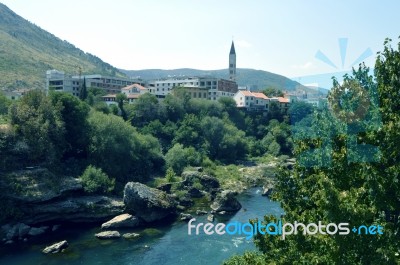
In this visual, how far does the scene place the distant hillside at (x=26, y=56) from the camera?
95.2 metres

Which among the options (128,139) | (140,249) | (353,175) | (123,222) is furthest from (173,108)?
(353,175)

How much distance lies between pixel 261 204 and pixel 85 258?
1848 cm

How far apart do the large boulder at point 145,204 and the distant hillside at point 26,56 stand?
210ft

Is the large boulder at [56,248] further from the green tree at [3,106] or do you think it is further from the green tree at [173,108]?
the green tree at [173,108]

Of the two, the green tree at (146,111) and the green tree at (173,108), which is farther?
the green tree at (173,108)

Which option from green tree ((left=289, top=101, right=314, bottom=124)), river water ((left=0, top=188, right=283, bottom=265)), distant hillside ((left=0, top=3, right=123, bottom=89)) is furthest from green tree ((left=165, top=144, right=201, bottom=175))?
distant hillside ((left=0, top=3, right=123, bottom=89))

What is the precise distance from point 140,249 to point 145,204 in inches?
242

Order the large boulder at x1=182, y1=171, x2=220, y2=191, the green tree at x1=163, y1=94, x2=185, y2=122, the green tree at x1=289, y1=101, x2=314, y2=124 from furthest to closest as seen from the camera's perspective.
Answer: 1. the green tree at x1=163, y1=94, x2=185, y2=122
2. the large boulder at x1=182, y1=171, x2=220, y2=191
3. the green tree at x1=289, y1=101, x2=314, y2=124

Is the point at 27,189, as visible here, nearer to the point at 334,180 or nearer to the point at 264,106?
the point at 334,180

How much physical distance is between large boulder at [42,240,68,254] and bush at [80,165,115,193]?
7581mm

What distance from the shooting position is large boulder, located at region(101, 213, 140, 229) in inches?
1214

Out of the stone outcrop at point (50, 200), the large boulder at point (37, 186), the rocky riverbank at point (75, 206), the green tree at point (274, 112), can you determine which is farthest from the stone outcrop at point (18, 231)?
the green tree at point (274, 112)

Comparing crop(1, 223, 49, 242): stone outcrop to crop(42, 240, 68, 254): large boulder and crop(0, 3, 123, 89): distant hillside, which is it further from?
crop(0, 3, 123, 89): distant hillside

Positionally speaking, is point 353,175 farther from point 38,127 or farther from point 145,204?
point 38,127
